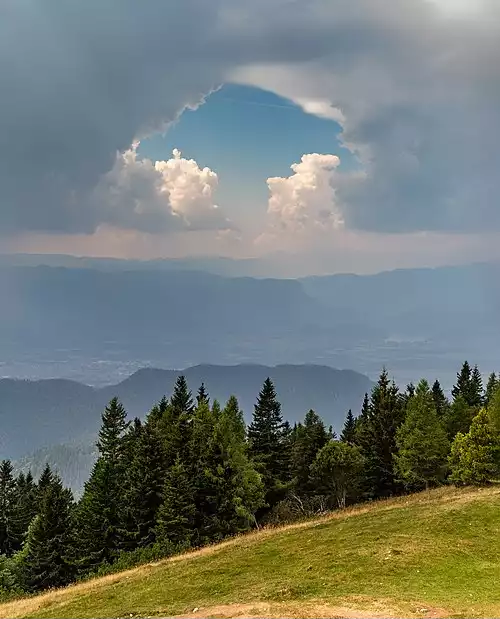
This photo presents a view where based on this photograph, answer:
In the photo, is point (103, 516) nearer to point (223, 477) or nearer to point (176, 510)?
point (176, 510)

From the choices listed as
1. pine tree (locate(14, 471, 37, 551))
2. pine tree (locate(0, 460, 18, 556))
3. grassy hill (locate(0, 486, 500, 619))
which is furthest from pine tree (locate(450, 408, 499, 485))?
pine tree (locate(0, 460, 18, 556))

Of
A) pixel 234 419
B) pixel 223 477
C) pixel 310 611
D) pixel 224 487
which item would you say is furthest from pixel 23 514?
pixel 310 611

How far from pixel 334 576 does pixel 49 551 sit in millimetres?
49289

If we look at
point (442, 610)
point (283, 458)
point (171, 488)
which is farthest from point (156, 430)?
point (442, 610)

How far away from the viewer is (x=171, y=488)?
60031 mm

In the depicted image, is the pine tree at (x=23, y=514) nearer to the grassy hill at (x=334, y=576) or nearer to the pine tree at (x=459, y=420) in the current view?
the grassy hill at (x=334, y=576)

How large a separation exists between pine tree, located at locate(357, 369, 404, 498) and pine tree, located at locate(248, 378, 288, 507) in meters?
10.7

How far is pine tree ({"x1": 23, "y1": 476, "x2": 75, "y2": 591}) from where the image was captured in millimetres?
67500

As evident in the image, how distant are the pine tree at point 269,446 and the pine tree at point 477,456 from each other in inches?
888

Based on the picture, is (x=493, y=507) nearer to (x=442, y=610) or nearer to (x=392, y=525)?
(x=392, y=525)

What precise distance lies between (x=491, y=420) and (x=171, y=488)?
111 feet

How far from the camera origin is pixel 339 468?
2672 inches

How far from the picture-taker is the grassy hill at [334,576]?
24.6m

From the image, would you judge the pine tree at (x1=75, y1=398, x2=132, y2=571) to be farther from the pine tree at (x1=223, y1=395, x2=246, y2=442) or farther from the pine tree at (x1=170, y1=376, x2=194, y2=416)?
the pine tree at (x1=223, y1=395, x2=246, y2=442)
